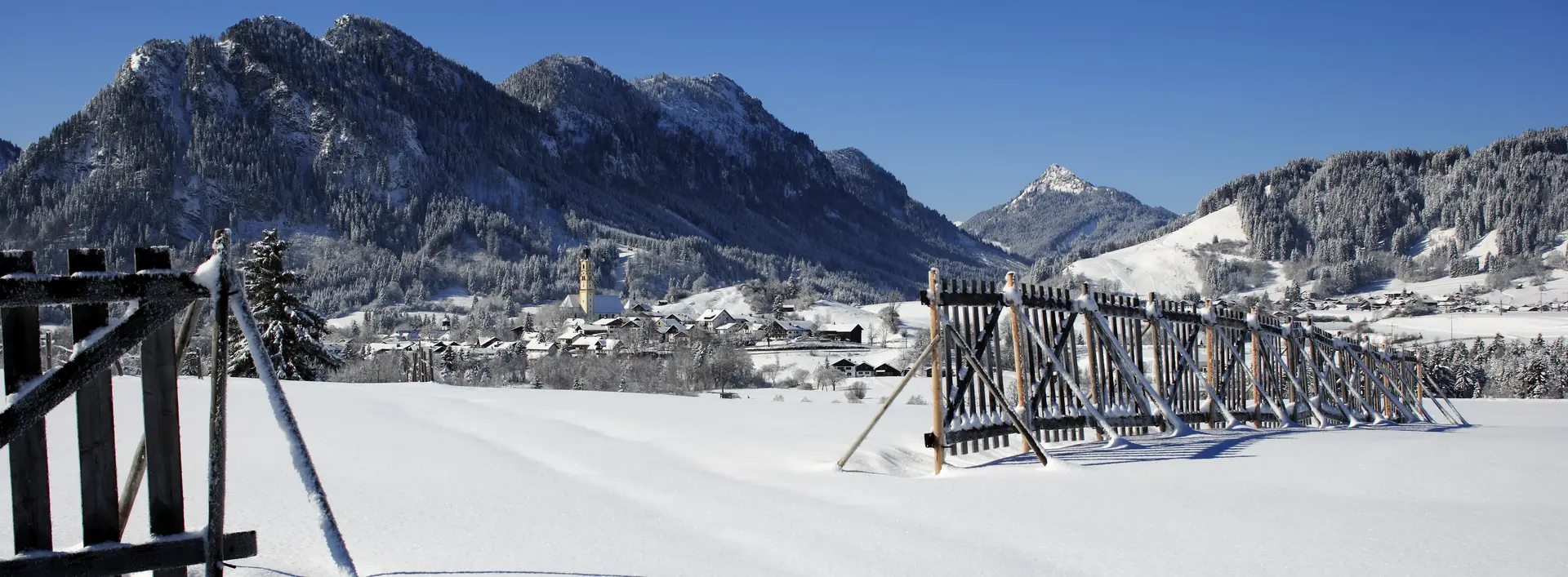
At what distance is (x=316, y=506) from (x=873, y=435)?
26.1 feet

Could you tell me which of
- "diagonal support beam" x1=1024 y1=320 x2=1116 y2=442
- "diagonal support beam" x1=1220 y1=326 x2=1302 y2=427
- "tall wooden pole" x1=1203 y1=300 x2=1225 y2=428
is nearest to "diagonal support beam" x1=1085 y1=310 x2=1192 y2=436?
"diagonal support beam" x1=1024 y1=320 x2=1116 y2=442

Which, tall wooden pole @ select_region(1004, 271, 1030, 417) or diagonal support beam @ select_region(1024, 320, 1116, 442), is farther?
diagonal support beam @ select_region(1024, 320, 1116, 442)

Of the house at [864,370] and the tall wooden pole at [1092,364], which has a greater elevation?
the tall wooden pole at [1092,364]

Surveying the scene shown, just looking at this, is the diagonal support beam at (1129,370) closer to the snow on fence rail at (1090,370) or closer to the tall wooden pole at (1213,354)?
the snow on fence rail at (1090,370)

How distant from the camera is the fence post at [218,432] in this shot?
413 cm

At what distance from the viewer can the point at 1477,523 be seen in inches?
238

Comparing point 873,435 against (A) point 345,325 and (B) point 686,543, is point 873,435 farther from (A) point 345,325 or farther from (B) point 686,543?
(A) point 345,325

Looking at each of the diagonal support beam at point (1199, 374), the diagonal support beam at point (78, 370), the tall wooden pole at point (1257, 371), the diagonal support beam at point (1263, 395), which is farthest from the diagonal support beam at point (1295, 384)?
the diagonal support beam at point (78, 370)

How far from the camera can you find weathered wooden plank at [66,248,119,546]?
3977mm

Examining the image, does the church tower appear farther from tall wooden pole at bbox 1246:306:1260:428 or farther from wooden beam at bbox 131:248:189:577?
wooden beam at bbox 131:248:189:577

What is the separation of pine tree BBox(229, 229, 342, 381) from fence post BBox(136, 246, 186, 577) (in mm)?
31100

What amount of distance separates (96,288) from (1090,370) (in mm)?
9534

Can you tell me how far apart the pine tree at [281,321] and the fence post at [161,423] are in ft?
102

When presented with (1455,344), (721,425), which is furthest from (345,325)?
(721,425)
